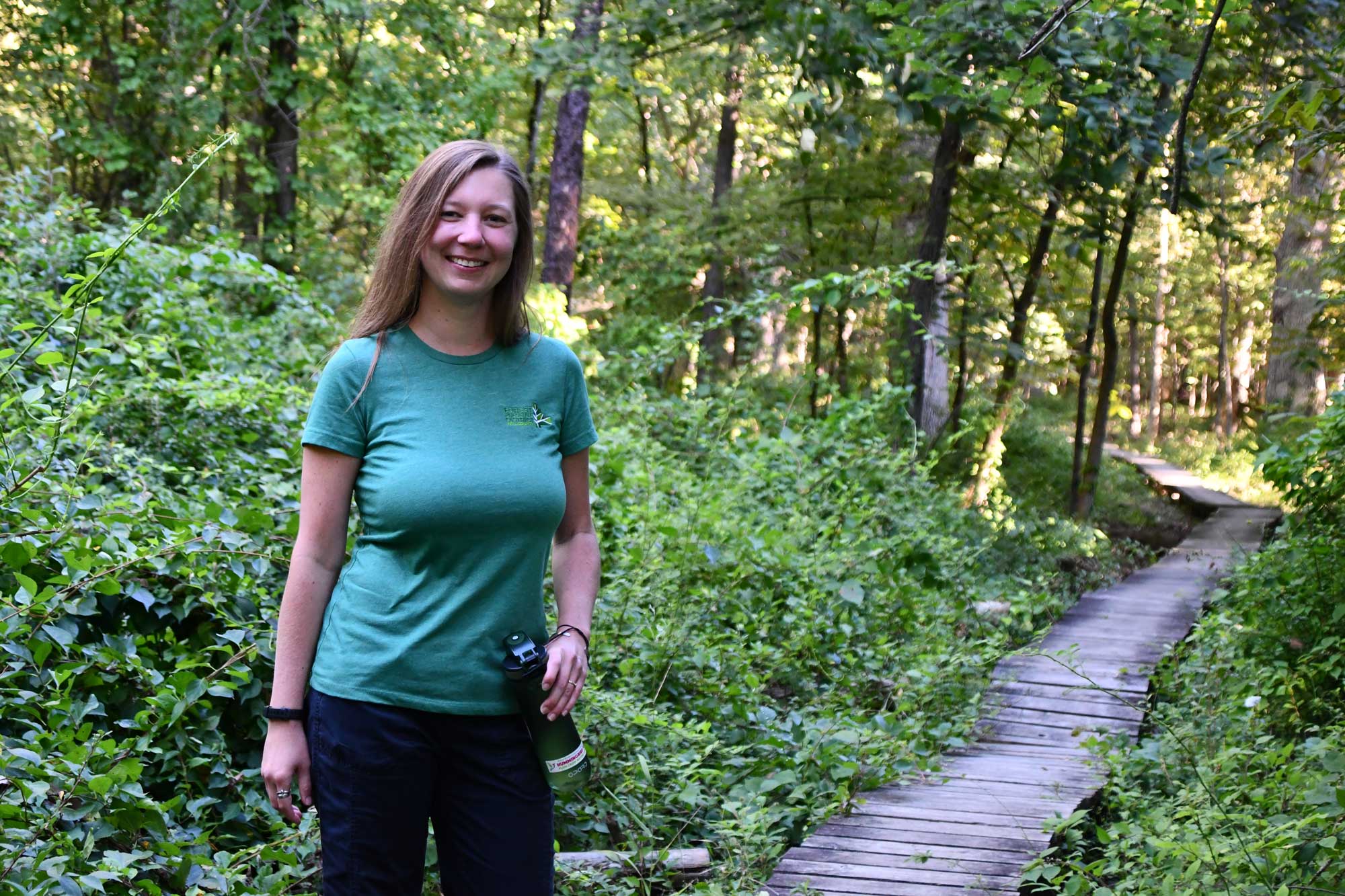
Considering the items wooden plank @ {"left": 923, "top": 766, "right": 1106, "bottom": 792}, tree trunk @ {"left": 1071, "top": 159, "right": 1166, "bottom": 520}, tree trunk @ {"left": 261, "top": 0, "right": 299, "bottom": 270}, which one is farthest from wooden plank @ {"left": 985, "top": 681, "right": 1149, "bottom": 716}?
tree trunk @ {"left": 261, "top": 0, "right": 299, "bottom": 270}

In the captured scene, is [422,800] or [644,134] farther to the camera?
[644,134]

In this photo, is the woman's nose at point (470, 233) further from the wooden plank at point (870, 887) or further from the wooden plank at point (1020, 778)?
the wooden plank at point (1020, 778)

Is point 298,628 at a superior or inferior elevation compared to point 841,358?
inferior

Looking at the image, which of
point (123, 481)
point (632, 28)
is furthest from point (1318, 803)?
point (632, 28)

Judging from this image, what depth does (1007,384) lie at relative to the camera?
12797mm

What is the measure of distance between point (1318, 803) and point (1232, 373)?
37323 millimetres

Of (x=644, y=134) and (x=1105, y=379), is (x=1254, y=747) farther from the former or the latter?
(x=644, y=134)

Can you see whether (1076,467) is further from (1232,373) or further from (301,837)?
(1232,373)

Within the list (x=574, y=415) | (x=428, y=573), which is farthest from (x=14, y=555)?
(x=574, y=415)

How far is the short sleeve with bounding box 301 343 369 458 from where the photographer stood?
243cm

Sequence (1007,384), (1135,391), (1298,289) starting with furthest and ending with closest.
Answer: (1135,391) → (1007,384) → (1298,289)

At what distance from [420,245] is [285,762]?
1.11m

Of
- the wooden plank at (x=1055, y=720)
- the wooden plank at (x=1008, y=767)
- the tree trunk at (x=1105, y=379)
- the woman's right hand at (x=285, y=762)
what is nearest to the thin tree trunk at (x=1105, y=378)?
the tree trunk at (x=1105, y=379)

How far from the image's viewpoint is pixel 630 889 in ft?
12.8
